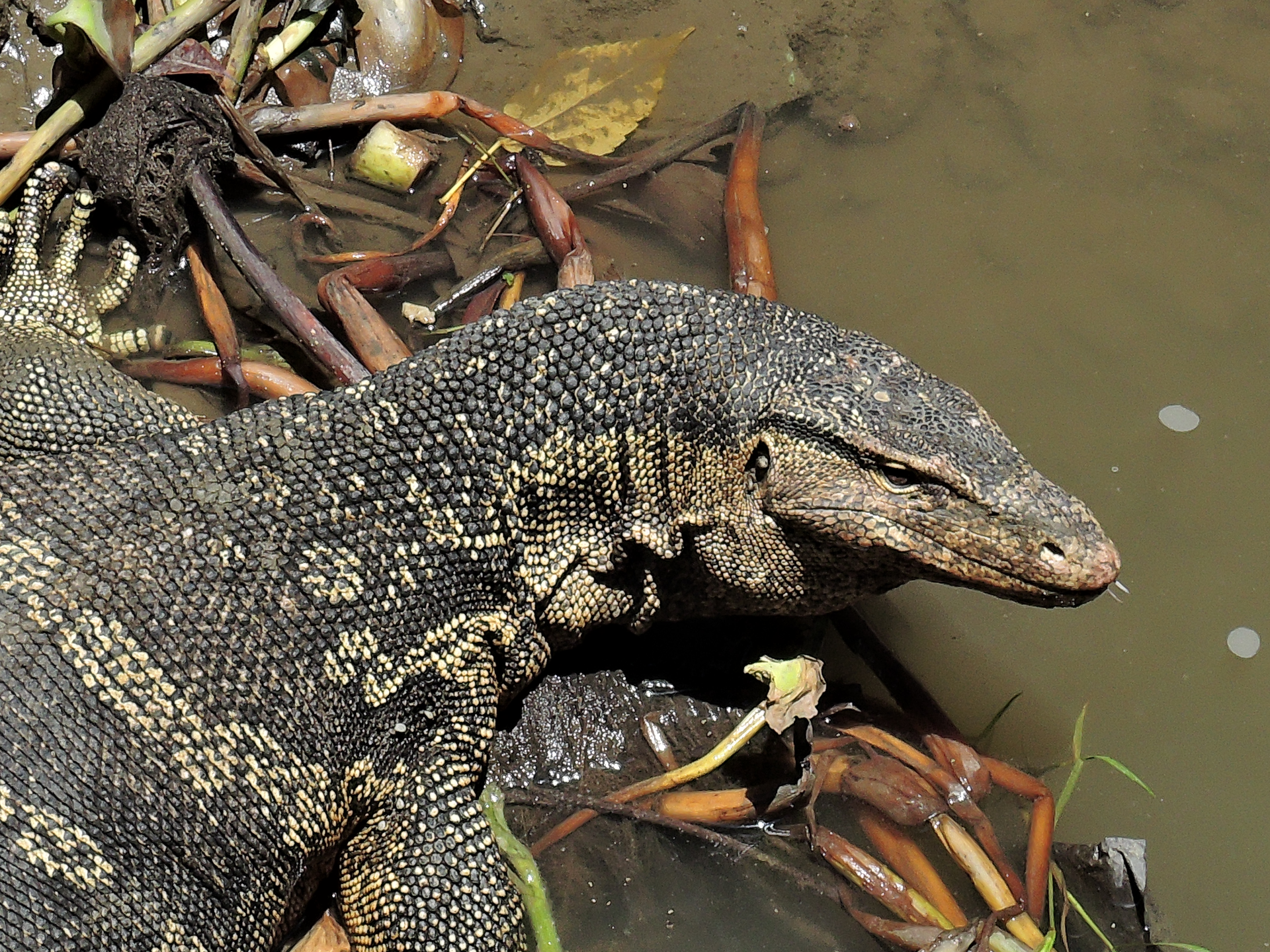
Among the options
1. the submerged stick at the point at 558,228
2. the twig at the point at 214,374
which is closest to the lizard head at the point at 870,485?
the submerged stick at the point at 558,228

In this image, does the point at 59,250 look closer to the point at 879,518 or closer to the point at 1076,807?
the point at 879,518

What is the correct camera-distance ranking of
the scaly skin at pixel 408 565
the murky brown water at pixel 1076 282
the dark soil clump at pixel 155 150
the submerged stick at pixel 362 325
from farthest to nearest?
the dark soil clump at pixel 155 150 < the submerged stick at pixel 362 325 < the murky brown water at pixel 1076 282 < the scaly skin at pixel 408 565

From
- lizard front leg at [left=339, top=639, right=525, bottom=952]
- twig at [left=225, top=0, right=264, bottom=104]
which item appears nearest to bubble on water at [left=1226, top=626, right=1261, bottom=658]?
lizard front leg at [left=339, top=639, right=525, bottom=952]

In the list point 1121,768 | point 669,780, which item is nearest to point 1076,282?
point 1121,768

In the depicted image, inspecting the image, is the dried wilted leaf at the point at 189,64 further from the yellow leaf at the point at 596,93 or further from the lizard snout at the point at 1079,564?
the lizard snout at the point at 1079,564

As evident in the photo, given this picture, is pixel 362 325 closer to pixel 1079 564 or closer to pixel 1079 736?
pixel 1079 564

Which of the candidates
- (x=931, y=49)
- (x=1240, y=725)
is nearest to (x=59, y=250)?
(x=931, y=49)

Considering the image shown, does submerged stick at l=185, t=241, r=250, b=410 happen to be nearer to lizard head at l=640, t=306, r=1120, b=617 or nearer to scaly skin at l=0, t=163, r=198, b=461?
scaly skin at l=0, t=163, r=198, b=461
